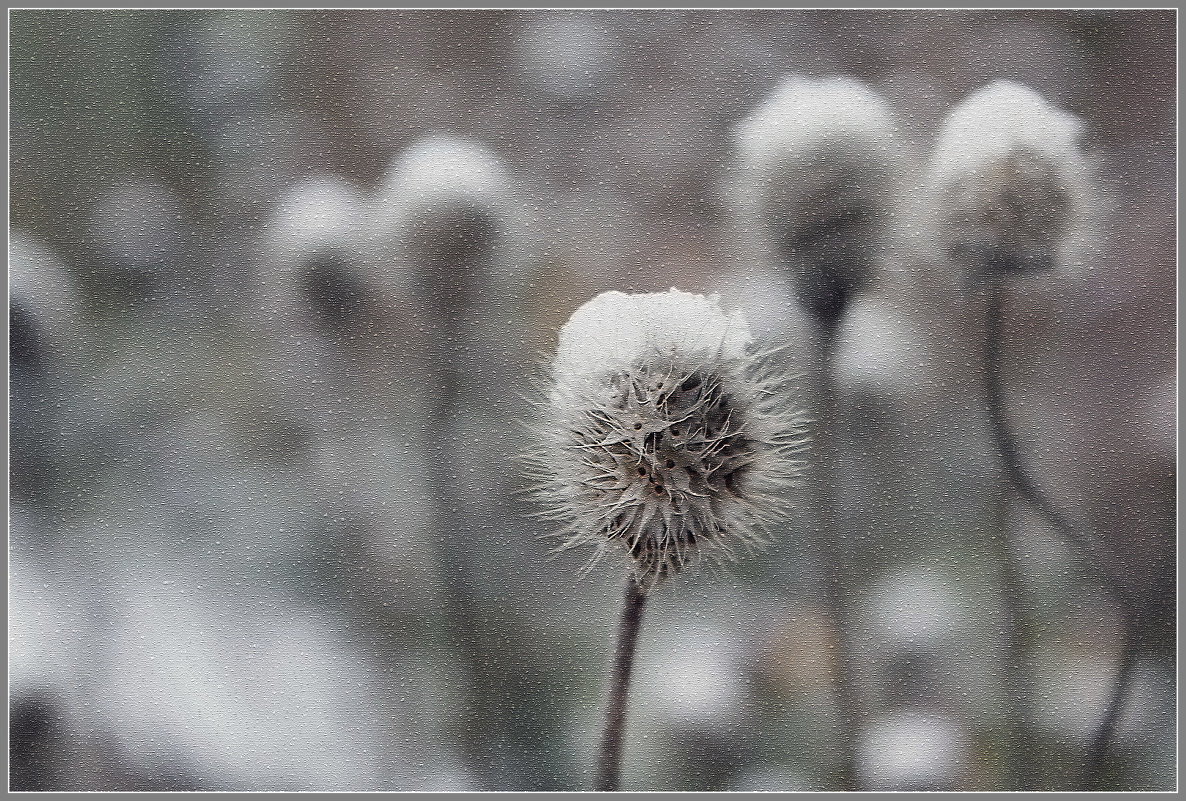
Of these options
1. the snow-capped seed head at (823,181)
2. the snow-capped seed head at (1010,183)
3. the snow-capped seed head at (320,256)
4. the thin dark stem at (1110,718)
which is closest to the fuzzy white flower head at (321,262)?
the snow-capped seed head at (320,256)

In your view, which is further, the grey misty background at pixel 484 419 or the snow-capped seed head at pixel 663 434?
the grey misty background at pixel 484 419

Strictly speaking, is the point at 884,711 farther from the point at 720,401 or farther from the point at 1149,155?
the point at 1149,155

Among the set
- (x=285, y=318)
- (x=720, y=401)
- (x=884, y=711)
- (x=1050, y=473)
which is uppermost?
(x=285, y=318)

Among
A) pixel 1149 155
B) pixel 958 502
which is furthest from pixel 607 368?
pixel 1149 155

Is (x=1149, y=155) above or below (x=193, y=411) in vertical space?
above

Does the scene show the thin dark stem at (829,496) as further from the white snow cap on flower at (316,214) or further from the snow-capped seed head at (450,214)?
the white snow cap on flower at (316,214)

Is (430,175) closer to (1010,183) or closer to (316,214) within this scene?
(316,214)

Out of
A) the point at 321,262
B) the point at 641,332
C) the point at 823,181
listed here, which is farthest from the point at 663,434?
the point at 321,262

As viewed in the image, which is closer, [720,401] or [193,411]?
[720,401]
